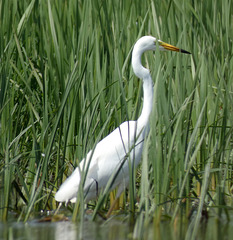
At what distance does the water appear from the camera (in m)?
3.19

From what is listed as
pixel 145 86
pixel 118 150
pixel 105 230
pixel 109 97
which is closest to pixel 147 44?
pixel 145 86

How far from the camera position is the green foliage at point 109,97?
3.55 meters

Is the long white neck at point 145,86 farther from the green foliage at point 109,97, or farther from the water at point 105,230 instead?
the water at point 105,230

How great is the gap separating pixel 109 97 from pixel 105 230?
4.72 ft

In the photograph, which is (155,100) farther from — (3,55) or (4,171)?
(3,55)

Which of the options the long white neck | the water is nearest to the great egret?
the long white neck

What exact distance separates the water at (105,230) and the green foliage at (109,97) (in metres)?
0.08

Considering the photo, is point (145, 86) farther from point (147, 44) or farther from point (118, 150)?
point (118, 150)

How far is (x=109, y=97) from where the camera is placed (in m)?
4.59

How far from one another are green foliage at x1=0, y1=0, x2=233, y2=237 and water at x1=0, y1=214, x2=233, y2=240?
0.27ft

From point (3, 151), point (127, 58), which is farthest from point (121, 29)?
point (3, 151)

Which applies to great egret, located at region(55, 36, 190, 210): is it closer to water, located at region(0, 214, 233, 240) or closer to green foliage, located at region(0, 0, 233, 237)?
green foliage, located at region(0, 0, 233, 237)

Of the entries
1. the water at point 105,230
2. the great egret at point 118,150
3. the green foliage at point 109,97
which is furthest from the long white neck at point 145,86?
the water at point 105,230

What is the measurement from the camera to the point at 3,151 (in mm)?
4148
